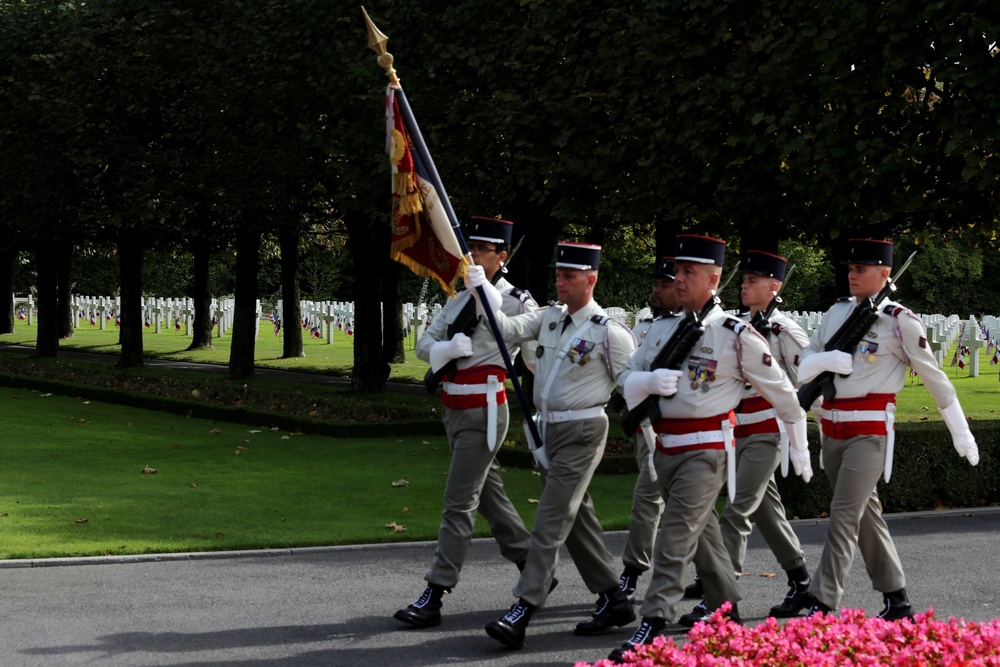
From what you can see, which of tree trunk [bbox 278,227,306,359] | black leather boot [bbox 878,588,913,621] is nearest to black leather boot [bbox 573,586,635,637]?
black leather boot [bbox 878,588,913,621]

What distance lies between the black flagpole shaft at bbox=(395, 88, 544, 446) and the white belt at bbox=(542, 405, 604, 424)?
223 mm

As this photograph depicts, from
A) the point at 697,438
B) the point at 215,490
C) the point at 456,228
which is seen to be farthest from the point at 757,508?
the point at 215,490

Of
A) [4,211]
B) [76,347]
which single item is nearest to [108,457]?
[4,211]

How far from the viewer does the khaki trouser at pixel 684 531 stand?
7.16m

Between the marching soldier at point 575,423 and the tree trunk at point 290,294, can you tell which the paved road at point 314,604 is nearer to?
the marching soldier at point 575,423

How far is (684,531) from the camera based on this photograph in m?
7.24

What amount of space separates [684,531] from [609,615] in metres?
0.89

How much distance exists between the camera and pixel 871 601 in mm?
8680

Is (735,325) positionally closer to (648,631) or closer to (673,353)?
(673,353)

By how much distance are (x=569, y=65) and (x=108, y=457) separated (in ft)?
24.3

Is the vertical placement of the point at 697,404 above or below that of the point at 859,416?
above

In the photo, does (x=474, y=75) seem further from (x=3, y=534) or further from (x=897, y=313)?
(x=897, y=313)

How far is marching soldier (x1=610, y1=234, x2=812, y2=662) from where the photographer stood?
23.8ft

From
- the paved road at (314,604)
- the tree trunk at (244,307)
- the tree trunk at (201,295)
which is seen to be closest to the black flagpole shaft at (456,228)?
the paved road at (314,604)
